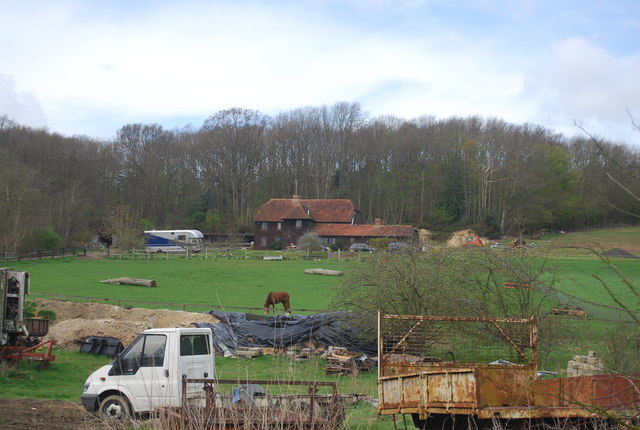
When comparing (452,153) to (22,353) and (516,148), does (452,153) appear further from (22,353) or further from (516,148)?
(22,353)

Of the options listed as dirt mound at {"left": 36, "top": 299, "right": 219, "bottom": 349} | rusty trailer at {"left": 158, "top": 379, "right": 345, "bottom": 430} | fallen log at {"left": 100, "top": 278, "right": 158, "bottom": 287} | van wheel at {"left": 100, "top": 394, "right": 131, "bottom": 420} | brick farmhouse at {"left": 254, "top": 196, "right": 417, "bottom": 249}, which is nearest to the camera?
rusty trailer at {"left": 158, "top": 379, "right": 345, "bottom": 430}

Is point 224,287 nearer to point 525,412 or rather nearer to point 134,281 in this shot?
point 134,281

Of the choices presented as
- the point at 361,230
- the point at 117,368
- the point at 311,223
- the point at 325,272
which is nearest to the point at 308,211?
the point at 311,223

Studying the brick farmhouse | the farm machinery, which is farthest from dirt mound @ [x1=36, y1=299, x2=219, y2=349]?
the brick farmhouse

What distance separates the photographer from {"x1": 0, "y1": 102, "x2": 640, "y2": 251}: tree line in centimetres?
8381

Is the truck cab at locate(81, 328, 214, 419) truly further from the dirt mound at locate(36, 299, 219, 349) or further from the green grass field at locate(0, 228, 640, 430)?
the dirt mound at locate(36, 299, 219, 349)

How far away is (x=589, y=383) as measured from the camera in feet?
32.3

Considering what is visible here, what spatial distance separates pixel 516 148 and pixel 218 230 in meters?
44.6

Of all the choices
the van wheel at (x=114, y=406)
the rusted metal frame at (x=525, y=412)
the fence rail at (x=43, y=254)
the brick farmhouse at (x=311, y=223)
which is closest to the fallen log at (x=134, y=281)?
the fence rail at (x=43, y=254)

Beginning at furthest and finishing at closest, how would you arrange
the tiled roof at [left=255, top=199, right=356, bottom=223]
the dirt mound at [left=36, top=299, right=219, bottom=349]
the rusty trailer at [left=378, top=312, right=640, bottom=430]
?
the tiled roof at [left=255, top=199, right=356, bottom=223] → the dirt mound at [left=36, top=299, right=219, bottom=349] → the rusty trailer at [left=378, top=312, right=640, bottom=430]

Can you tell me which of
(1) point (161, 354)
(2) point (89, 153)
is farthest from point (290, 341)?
(2) point (89, 153)

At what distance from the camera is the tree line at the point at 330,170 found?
83812 millimetres

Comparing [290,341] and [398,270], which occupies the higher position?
[398,270]

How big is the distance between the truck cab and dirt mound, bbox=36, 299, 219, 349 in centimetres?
1188
